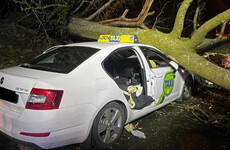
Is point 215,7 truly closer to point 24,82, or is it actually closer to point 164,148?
point 164,148

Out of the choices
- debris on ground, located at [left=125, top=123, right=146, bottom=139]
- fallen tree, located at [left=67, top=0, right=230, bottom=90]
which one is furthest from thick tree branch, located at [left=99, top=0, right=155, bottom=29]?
debris on ground, located at [left=125, top=123, right=146, bottom=139]

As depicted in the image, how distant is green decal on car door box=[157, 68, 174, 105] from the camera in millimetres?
3877

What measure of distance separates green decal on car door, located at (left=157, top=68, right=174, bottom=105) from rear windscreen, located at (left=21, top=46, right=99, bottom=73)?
68.7 inches

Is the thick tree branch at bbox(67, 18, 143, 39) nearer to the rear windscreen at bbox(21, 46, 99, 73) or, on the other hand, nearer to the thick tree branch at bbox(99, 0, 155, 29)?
the thick tree branch at bbox(99, 0, 155, 29)

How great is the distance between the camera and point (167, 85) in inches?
158

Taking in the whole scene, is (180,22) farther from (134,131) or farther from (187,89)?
(134,131)

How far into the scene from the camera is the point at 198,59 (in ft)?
13.3

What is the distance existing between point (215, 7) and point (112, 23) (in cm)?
1455

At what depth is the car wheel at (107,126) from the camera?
2615mm

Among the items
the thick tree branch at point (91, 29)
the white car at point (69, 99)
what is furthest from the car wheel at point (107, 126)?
the thick tree branch at point (91, 29)

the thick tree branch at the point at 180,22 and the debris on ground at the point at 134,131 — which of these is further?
the thick tree branch at the point at 180,22

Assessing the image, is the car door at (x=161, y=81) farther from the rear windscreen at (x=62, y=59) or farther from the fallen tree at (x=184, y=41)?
the rear windscreen at (x=62, y=59)

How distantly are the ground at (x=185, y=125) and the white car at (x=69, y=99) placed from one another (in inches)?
13.0

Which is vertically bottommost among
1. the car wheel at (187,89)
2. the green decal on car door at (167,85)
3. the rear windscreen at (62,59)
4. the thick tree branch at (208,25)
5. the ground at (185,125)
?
the ground at (185,125)
